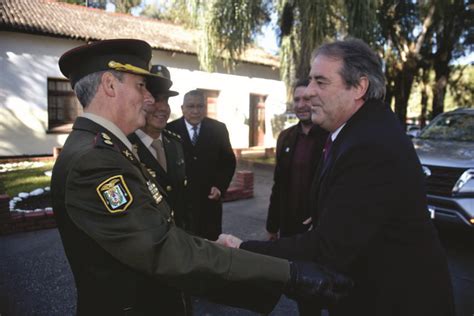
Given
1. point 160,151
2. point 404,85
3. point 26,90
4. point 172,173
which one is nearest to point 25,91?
point 26,90

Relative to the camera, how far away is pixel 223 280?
1299mm

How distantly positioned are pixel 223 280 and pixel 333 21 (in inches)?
366

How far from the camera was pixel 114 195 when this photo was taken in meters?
1.24

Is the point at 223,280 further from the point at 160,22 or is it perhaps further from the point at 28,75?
the point at 160,22

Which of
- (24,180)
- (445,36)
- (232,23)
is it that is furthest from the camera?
(445,36)

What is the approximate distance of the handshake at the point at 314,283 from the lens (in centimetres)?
132

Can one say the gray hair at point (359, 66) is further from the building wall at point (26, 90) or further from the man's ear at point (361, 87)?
the building wall at point (26, 90)

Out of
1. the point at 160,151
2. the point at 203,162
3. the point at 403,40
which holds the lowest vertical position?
the point at 203,162

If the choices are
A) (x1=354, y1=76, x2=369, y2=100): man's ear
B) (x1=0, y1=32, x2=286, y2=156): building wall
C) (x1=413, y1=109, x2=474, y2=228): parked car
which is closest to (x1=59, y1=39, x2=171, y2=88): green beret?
(x1=354, y1=76, x2=369, y2=100): man's ear

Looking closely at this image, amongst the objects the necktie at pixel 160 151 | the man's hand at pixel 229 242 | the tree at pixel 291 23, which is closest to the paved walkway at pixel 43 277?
the necktie at pixel 160 151

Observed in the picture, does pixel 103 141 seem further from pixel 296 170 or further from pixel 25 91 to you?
pixel 25 91

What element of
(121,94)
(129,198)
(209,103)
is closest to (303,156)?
(121,94)

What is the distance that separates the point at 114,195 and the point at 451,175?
17.0 feet

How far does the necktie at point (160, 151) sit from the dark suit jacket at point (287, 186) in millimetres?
1096
